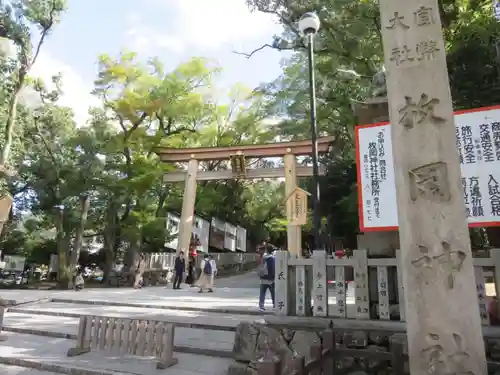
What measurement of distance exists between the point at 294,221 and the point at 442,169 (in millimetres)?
7942

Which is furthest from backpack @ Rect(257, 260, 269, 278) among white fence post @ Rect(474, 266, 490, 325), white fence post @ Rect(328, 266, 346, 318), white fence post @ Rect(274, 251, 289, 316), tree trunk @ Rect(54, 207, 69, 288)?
tree trunk @ Rect(54, 207, 69, 288)

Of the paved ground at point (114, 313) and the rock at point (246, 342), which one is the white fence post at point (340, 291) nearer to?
the rock at point (246, 342)

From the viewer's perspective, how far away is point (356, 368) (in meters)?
4.50

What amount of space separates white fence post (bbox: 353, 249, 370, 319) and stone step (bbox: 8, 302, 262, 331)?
284 cm

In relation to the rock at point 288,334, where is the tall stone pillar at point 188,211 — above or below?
above

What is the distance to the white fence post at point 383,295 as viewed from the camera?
4.77 metres

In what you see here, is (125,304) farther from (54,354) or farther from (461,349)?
(461,349)

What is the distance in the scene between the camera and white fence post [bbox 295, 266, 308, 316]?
5.19 meters

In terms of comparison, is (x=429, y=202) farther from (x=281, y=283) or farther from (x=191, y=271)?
(x=191, y=271)

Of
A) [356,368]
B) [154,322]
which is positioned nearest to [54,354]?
[154,322]

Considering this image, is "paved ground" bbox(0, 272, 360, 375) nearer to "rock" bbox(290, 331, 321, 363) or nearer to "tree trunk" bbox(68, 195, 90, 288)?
"rock" bbox(290, 331, 321, 363)

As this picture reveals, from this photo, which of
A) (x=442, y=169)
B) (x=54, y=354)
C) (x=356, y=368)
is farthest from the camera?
(x=54, y=354)

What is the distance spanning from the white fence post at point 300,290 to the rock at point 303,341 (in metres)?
0.40

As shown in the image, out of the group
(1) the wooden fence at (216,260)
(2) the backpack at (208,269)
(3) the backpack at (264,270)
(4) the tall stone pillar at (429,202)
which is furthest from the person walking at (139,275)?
(4) the tall stone pillar at (429,202)
